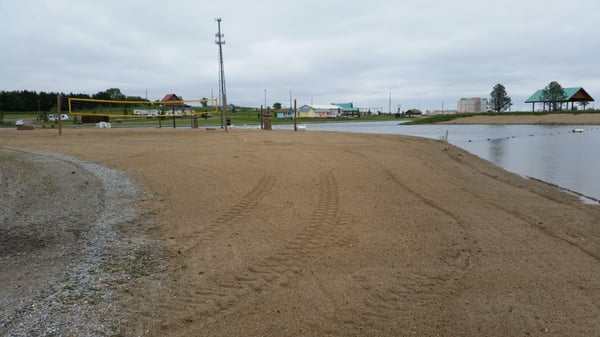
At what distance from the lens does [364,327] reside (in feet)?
9.48

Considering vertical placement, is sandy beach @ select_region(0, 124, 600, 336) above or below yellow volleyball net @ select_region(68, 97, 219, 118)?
below

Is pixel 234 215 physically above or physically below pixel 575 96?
below

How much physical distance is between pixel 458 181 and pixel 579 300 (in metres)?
6.13

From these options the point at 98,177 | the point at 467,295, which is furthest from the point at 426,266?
the point at 98,177

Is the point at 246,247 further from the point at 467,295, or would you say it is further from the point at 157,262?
the point at 467,295

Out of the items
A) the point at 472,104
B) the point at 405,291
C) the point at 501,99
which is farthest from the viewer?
the point at 472,104

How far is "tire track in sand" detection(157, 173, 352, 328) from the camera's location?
3.08 meters

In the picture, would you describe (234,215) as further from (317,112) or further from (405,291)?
(317,112)

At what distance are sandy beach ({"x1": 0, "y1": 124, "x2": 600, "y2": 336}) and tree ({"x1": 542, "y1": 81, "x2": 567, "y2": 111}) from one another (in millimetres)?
80570

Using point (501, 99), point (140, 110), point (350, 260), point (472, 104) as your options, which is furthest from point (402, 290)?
point (472, 104)

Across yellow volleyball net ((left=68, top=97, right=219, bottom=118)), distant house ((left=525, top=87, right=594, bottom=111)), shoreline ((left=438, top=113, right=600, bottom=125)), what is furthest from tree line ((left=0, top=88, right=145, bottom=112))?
distant house ((left=525, top=87, right=594, bottom=111))

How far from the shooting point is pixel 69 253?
4074mm

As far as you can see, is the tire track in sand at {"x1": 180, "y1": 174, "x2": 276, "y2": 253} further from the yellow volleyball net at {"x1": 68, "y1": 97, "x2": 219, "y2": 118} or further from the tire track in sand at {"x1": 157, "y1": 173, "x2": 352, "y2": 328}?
the yellow volleyball net at {"x1": 68, "y1": 97, "x2": 219, "y2": 118}

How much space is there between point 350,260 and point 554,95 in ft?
283
